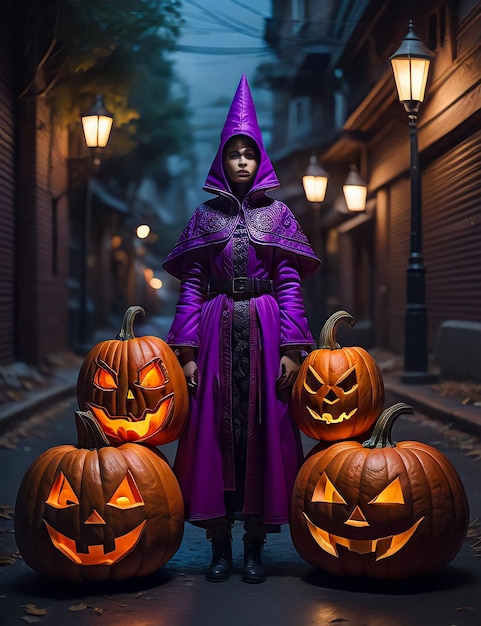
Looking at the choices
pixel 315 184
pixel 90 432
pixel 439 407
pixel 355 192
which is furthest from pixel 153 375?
pixel 315 184

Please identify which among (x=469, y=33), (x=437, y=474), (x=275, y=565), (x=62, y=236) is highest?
(x=469, y=33)

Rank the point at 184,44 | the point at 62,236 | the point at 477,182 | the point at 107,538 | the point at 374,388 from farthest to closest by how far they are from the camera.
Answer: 1. the point at 62,236
2. the point at 184,44
3. the point at 477,182
4. the point at 374,388
5. the point at 107,538

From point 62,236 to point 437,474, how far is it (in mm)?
9984

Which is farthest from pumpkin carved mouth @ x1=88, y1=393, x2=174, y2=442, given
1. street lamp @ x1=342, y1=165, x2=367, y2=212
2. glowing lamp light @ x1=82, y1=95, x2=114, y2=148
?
street lamp @ x1=342, y1=165, x2=367, y2=212

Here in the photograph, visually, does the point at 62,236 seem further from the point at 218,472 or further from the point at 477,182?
the point at 218,472

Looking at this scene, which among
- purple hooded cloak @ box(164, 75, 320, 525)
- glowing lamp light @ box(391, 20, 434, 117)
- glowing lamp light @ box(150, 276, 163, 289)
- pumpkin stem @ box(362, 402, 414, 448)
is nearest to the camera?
pumpkin stem @ box(362, 402, 414, 448)

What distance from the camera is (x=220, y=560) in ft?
12.3

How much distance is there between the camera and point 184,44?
10.4 meters

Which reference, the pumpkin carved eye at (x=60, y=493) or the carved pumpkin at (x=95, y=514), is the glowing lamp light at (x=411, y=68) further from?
the pumpkin carved eye at (x=60, y=493)

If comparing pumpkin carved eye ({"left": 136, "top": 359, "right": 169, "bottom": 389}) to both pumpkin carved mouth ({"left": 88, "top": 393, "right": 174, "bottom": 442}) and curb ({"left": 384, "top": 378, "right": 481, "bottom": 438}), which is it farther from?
curb ({"left": 384, "top": 378, "right": 481, "bottom": 438})

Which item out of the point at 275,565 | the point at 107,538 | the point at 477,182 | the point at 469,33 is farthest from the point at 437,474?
the point at 469,33

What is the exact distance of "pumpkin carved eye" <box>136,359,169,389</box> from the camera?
3.67 meters

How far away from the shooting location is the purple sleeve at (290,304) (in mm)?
3812

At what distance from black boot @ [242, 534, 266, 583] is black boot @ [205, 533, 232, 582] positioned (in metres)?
0.07
